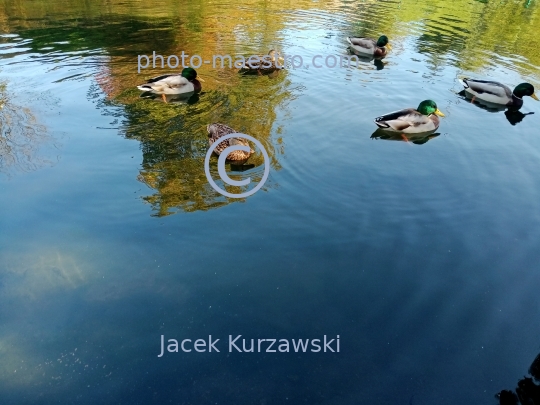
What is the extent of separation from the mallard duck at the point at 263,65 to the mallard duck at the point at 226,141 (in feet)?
13.8

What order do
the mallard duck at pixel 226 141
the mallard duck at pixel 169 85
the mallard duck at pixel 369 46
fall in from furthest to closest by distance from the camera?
the mallard duck at pixel 369 46
the mallard duck at pixel 169 85
the mallard duck at pixel 226 141

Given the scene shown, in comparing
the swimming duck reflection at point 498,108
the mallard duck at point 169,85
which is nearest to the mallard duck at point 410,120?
the swimming duck reflection at point 498,108

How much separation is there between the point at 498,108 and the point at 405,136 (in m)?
3.46

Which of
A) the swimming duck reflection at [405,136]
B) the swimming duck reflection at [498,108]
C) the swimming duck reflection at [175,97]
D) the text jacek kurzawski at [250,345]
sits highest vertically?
the swimming duck reflection at [498,108]

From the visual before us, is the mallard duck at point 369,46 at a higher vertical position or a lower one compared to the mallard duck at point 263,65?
higher

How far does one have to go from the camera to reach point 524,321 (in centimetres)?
480

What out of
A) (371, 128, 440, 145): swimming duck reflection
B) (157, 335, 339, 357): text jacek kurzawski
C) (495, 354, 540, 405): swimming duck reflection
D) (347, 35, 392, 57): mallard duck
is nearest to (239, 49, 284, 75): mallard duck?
(347, 35, 392, 57): mallard duck

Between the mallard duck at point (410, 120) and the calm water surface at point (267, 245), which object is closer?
the calm water surface at point (267, 245)

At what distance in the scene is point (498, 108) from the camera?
10523mm

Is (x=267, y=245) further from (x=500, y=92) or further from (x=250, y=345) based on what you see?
(x=500, y=92)

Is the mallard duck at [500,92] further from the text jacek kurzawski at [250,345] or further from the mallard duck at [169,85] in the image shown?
the text jacek kurzawski at [250,345]

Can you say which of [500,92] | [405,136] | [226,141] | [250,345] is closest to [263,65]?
[405,136]

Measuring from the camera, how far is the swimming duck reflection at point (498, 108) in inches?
398

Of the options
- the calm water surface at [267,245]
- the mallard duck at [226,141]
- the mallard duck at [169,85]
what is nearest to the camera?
the calm water surface at [267,245]
